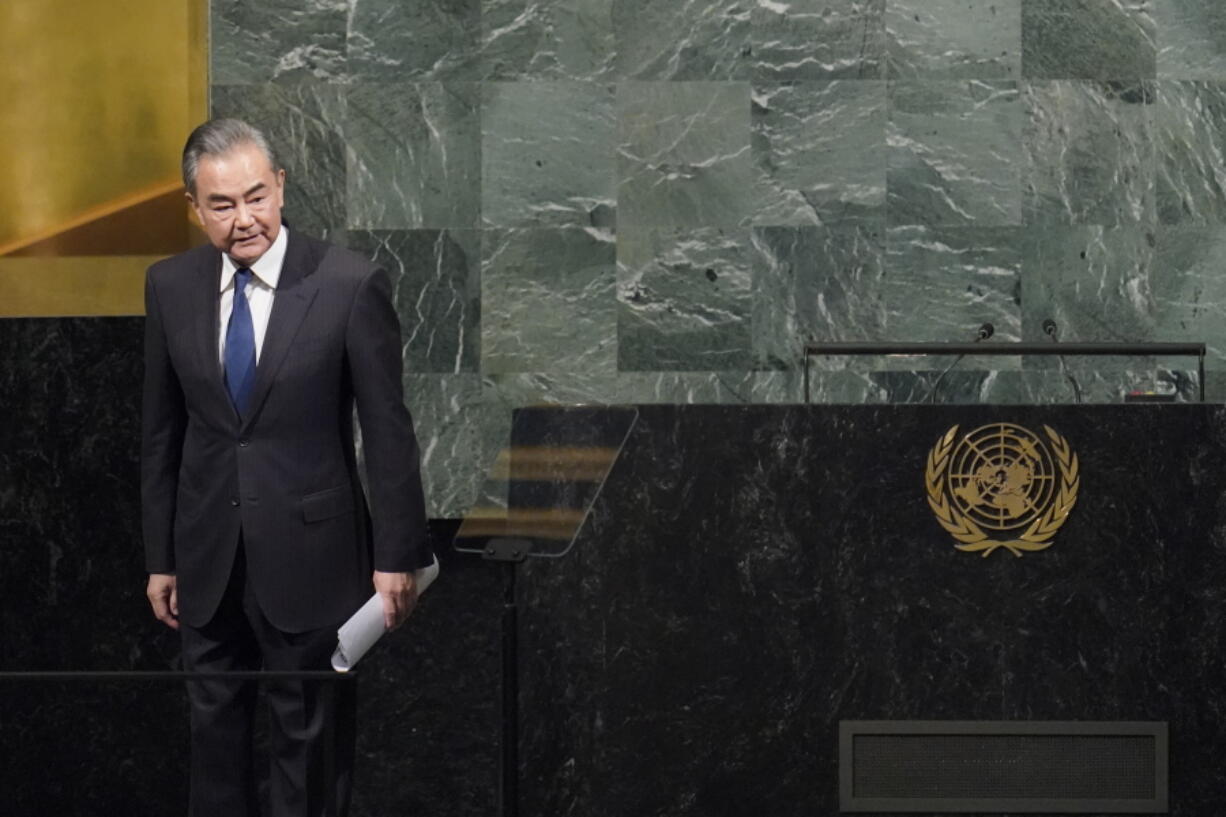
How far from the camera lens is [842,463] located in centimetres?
527

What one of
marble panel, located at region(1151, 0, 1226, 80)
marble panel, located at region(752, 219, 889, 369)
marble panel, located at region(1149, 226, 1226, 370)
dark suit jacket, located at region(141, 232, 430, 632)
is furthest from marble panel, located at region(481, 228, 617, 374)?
dark suit jacket, located at region(141, 232, 430, 632)

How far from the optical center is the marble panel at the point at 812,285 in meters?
6.79

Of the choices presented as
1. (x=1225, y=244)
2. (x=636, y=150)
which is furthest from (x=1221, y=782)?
(x=636, y=150)

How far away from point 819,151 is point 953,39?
0.56m

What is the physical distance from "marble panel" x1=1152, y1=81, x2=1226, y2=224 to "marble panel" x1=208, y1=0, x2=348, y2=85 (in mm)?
2644

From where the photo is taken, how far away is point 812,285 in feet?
22.3

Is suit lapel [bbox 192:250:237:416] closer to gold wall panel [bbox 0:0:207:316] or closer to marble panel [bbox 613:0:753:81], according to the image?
gold wall panel [bbox 0:0:207:316]

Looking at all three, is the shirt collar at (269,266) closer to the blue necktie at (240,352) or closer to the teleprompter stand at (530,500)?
the blue necktie at (240,352)

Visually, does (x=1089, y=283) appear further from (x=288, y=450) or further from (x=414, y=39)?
(x=288, y=450)

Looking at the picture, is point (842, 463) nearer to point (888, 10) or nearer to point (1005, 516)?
point (1005, 516)

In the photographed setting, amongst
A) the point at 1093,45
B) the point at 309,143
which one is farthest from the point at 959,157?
the point at 309,143

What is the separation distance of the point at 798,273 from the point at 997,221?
25.9 inches

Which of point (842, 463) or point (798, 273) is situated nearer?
point (842, 463)

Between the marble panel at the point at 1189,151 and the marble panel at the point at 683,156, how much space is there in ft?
4.34
